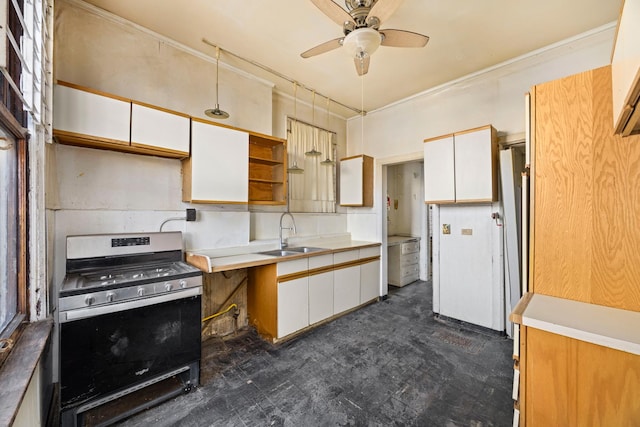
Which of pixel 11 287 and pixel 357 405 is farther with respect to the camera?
pixel 357 405

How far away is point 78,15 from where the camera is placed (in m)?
2.07

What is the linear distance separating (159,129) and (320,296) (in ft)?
7.71

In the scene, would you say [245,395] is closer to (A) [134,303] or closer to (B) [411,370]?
(A) [134,303]

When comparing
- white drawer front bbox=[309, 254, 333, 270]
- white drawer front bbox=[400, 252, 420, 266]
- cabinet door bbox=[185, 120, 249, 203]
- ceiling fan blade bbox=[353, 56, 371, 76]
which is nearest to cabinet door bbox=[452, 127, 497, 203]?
ceiling fan blade bbox=[353, 56, 371, 76]

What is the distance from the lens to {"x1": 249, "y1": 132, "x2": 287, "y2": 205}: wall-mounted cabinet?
3104mm

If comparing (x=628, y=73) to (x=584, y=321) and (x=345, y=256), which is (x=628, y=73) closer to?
(x=584, y=321)

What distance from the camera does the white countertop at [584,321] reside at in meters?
0.97

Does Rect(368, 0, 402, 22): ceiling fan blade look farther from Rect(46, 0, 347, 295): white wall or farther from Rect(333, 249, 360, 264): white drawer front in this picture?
Rect(333, 249, 360, 264): white drawer front

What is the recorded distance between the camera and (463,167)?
2.91 m

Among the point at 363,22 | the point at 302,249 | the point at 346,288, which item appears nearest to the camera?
the point at 363,22

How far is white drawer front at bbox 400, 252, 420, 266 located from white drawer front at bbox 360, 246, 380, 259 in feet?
3.38

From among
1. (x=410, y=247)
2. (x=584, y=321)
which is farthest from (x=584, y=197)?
(x=410, y=247)

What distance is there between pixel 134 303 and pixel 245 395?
3.44 ft

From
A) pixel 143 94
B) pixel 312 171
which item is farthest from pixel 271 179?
pixel 143 94
